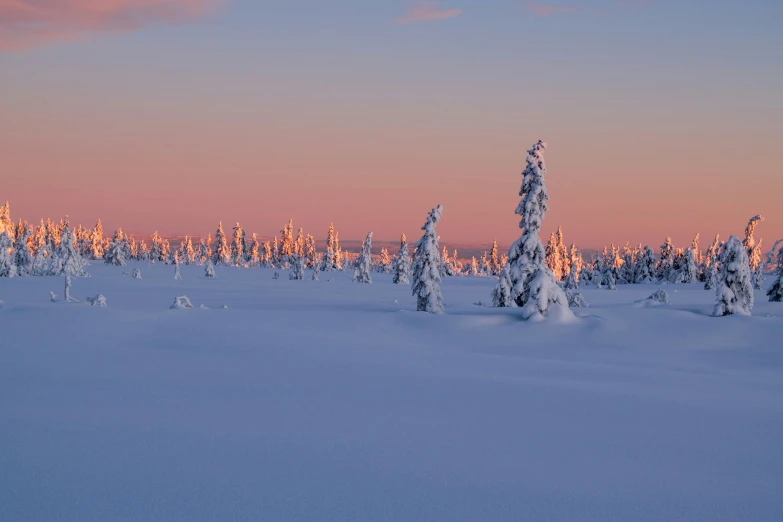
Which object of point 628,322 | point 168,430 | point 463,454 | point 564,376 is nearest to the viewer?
point 463,454

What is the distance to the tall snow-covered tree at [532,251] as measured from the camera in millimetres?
23203

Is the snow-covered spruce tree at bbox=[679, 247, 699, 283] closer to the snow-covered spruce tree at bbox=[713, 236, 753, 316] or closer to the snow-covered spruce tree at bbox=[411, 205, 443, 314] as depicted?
the snow-covered spruce tree at bbox=[713, 236, 753, 316]

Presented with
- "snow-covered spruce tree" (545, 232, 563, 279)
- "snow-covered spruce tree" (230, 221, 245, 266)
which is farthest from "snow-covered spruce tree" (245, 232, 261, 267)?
"snow-covered spruce tree" (545, 232, 563, 279)

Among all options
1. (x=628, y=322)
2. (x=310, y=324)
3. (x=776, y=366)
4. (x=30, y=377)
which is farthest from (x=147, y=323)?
(x=776, y=366)

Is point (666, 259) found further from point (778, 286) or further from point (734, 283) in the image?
point (734, 283)

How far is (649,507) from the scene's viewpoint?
19.0 ft

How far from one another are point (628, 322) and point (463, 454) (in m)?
18.3

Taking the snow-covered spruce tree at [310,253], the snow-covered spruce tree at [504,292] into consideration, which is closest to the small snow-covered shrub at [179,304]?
the snow-covered spruce tree at [504,292]

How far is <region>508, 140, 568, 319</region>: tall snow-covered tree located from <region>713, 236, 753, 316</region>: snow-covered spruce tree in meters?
7.10

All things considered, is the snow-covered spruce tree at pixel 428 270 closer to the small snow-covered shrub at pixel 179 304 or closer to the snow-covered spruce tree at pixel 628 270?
the small snow-covered shrub at pixel 179 304

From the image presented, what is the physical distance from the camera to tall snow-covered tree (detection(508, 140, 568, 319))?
2320 cm

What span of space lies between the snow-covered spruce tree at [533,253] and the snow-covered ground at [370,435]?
236 inches

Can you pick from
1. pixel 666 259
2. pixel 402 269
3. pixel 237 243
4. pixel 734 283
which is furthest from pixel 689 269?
pixel 237 243

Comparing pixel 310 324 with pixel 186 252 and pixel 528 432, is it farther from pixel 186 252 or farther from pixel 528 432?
pixel 186 252
